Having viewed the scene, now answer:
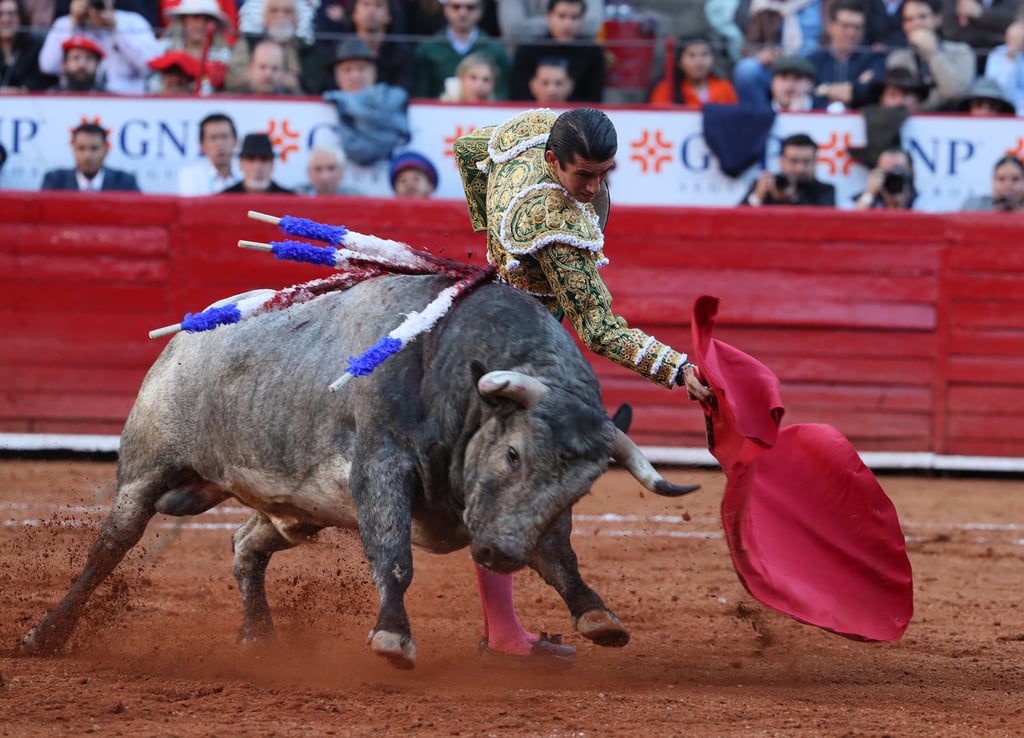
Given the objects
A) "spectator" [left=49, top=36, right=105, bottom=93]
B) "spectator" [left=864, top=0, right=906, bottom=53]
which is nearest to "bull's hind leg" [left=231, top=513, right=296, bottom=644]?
"spectator" [left=49, top=36, right=105, bottom=93]

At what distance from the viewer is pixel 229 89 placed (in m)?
8.23

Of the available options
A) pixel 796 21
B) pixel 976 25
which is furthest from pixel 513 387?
pixel 976 25

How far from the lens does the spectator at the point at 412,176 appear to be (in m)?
7.92

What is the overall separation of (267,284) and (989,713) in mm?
5185

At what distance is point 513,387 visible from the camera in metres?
3.47

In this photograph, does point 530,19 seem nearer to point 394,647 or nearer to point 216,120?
point 216,120

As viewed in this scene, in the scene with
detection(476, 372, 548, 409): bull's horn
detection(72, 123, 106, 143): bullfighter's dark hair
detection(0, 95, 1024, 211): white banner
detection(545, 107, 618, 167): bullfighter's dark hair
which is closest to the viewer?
detection(476, 372, 548, 409): bull's horn

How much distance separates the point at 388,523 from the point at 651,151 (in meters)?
4.71

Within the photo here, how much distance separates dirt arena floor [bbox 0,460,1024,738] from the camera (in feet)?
11.4

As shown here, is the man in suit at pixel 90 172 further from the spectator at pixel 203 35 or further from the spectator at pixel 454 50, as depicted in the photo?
the spectator at pixel 454 50

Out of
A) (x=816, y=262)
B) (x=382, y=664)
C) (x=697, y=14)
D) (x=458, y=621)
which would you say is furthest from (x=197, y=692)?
(x=697, y=14)

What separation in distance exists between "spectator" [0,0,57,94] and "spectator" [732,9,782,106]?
3.72 metres

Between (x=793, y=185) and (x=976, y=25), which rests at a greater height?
(x=976, y=25)

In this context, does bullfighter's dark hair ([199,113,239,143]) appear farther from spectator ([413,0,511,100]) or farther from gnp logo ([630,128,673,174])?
gnp logo ([630,128,673,174])
